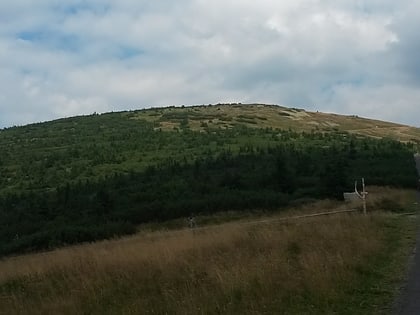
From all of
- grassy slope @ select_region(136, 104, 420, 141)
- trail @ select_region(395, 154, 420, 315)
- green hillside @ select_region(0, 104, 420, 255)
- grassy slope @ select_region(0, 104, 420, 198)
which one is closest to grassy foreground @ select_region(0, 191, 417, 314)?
trail @ select_region(395, 154, 420, 315)

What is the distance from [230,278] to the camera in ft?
35.5

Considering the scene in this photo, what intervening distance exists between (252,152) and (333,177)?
3833 cm

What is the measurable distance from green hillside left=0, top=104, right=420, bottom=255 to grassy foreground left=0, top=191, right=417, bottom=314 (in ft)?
66.3

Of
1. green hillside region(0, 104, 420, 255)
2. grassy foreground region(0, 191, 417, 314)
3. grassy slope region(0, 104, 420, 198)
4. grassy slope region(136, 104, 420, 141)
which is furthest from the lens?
grassy slope region(136, 104, 420, 141)

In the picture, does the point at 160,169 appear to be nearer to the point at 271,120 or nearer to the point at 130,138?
the point at 130,138

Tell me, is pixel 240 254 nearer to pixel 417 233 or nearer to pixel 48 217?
pixel 417 233

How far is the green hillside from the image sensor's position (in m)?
42.9

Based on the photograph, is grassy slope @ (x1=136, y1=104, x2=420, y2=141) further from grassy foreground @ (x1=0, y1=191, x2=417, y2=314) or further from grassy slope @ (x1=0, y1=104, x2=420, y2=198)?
grassy foreground @ (x1=0, y1=191, x2=417, y2=314)

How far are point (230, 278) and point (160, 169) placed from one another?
190 ft

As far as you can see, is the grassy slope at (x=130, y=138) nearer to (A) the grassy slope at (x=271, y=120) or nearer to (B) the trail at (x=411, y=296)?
(A) the grassy slope at (x=271, y=120)

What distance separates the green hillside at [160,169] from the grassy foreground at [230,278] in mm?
20220

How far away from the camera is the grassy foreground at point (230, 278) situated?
9.59 m

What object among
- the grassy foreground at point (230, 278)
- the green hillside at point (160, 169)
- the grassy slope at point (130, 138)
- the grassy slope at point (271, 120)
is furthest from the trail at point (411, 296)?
the grassy slope at point (271, 120)

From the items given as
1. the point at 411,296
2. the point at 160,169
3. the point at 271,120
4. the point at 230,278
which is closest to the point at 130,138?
the point at 160,169
